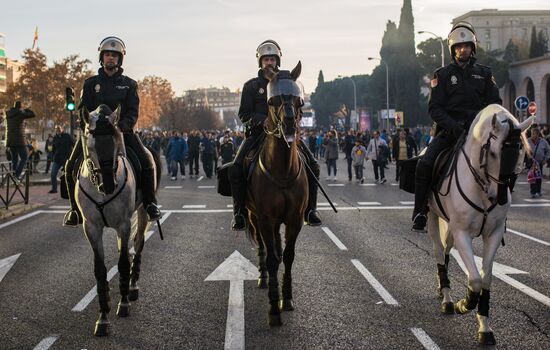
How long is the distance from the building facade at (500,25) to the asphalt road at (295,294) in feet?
434

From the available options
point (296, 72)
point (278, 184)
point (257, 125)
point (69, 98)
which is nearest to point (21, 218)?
point (69, 98)

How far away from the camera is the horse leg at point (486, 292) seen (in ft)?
19.7

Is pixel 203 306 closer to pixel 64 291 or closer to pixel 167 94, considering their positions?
pixel 64 291

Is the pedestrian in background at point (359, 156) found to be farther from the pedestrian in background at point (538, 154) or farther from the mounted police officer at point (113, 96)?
the mounted police officer at point (113, 96)

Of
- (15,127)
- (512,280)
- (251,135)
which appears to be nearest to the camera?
(251,135)

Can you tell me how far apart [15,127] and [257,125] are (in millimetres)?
15545

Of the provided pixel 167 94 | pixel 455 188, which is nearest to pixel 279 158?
pixel 455 188

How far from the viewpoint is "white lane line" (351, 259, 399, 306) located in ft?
25.0

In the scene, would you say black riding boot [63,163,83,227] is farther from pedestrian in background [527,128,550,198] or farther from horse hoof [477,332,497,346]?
pedestrian in background [527,128,550,198]

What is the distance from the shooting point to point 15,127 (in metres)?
21.0

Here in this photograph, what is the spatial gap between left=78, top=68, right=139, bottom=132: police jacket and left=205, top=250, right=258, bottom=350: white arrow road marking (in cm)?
232

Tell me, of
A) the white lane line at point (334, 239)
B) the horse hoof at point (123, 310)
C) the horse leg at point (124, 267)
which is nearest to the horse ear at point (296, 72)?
the horse leg at point (124, 267)

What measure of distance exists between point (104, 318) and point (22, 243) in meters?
6.47

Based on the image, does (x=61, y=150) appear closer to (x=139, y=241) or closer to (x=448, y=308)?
(x=139, y=241)
